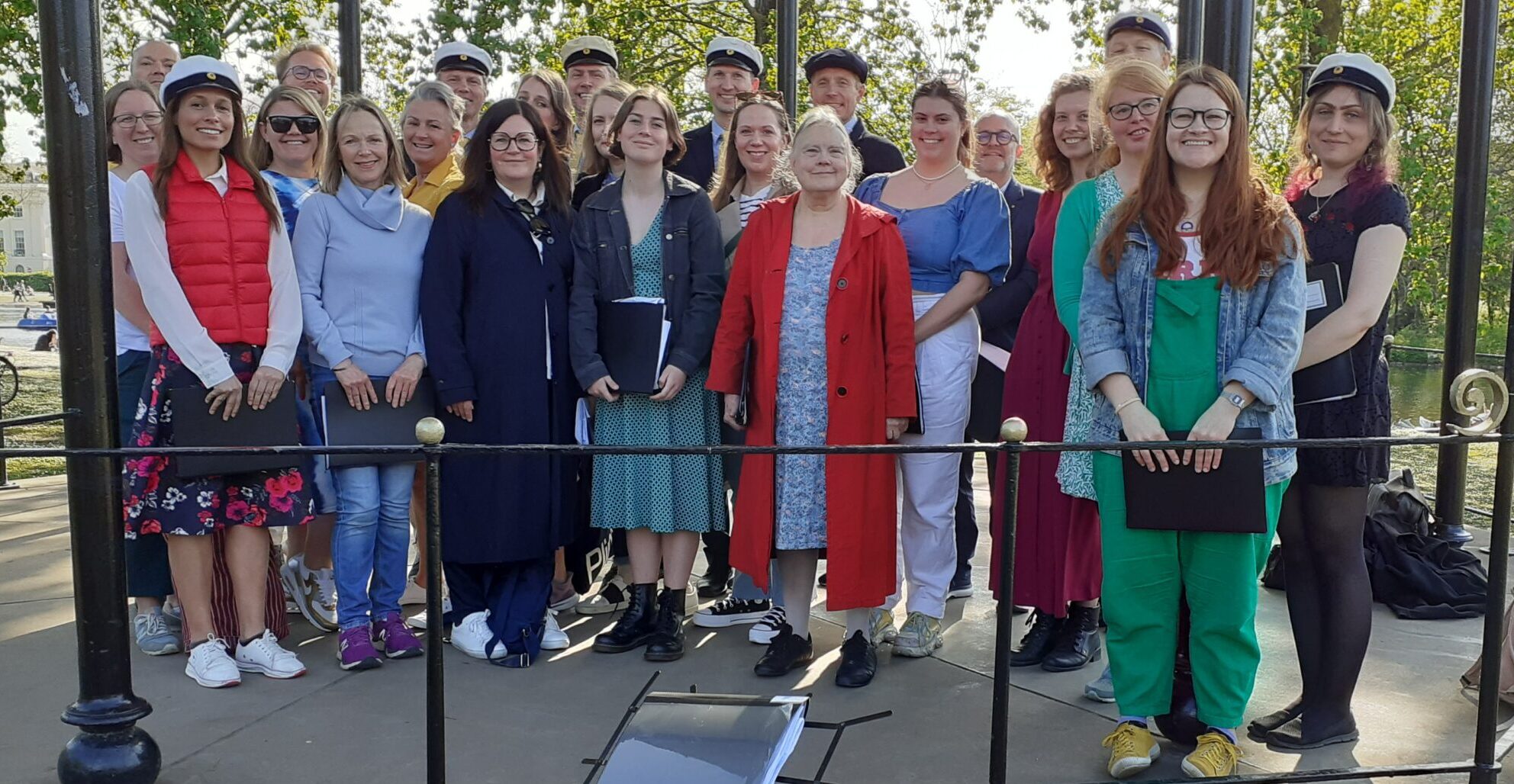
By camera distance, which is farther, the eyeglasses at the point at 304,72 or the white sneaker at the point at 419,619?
the eyeglasses at the point at 304,72

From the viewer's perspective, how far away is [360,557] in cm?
446

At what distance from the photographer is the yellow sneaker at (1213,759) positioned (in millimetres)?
3248

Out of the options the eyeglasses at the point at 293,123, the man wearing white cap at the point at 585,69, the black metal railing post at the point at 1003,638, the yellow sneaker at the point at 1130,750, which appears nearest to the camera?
the black metal railing post at the point at 1003,638

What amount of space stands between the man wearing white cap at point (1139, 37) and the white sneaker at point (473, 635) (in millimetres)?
3237

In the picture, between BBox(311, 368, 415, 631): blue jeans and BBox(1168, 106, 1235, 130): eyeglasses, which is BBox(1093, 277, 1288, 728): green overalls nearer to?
BBox(1168, 106, 1235, 130): eyeglasses

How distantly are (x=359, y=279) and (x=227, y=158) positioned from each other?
0.57m

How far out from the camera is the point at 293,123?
462 cm

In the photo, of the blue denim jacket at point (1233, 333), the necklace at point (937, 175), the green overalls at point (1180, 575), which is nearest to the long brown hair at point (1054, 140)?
the necklace at point (937, 175)

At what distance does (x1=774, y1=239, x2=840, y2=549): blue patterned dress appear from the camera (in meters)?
4.23

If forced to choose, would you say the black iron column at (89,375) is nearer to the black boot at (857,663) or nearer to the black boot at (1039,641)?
the black boot at (857,663)

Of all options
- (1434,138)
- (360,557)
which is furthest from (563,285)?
(1434,138)

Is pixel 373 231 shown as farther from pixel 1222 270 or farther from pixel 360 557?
pixel 1222 270

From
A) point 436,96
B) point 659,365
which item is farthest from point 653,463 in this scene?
point 436,96

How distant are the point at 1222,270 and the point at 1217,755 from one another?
1255mm
